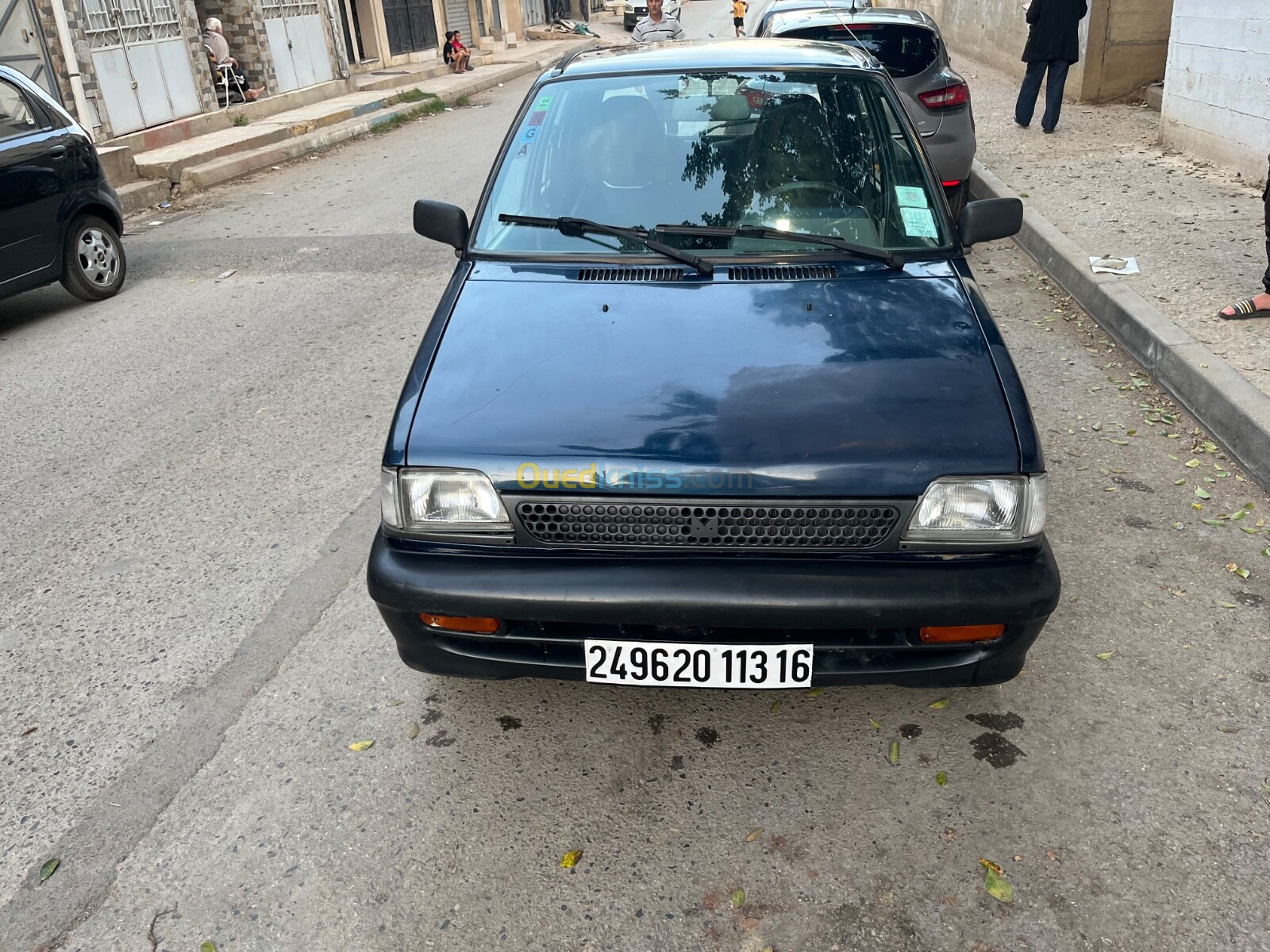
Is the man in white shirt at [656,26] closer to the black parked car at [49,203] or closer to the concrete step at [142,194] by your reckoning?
the concrete step at [142,194]

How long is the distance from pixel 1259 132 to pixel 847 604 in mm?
8458

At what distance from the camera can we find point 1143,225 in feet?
25.5

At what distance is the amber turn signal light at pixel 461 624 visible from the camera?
8.51 feet

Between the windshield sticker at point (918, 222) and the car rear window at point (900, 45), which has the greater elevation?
the car rear window at point (900, 45)

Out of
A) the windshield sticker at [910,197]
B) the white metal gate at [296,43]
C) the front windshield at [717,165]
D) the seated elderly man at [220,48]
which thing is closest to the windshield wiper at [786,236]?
the front windshield at [717,165]

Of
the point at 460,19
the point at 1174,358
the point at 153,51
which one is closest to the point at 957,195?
the point at 1174,358

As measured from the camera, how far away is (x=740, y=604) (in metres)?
2.42

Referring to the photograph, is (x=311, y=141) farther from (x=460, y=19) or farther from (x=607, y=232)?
(x=460, y=19)

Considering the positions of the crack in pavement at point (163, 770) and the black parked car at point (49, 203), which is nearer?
the crack in pavement at point (163, 770)

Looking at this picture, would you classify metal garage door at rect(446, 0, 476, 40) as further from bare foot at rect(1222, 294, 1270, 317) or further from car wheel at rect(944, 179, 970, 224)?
bare foot at rect(1222, 294, 1270, 317)

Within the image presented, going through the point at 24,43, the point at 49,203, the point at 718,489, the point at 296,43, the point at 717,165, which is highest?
the point at 24,43

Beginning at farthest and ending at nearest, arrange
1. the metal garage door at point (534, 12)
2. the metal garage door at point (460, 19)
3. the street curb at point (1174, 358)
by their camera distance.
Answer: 1. the metal garage door at point (534, 12)
2. the metal garage door at point (460, 19)
3. the street curb at point (1174, 358)

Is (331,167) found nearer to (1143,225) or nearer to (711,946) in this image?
(1143,225)

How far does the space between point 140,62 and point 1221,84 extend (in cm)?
1320
